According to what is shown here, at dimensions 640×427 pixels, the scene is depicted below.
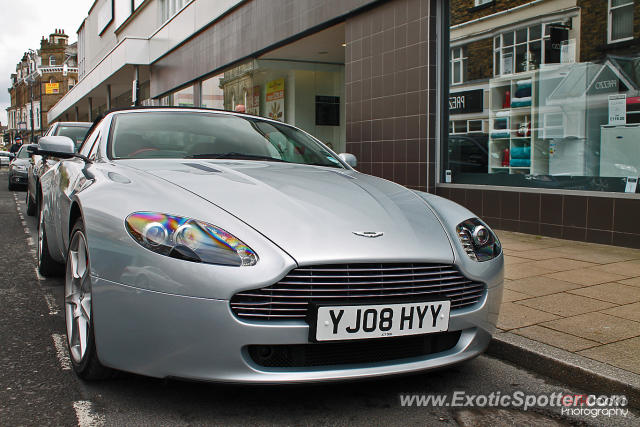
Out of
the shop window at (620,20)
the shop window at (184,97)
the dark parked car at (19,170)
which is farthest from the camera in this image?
the shop window at (184,97)

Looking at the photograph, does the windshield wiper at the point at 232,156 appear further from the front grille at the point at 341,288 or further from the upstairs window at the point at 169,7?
the upstairs window at the point at 169,7

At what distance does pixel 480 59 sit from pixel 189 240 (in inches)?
271

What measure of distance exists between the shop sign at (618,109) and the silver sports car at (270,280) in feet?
14.0

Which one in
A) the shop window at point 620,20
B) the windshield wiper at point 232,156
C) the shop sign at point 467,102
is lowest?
the windshield wiper at point 232,156

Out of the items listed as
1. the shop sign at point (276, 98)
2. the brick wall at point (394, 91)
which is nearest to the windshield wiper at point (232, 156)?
the brick wall at point (394, 91)

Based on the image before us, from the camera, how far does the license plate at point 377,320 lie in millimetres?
2340

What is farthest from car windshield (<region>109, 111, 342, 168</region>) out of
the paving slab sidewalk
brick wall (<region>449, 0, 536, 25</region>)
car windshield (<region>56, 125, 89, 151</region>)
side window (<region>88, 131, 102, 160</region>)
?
car windshield (<region>56, 125, 89, 151</region>)

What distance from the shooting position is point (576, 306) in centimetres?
414

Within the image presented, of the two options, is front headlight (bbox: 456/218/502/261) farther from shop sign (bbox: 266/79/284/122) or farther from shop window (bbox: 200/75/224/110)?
shop window (bbox: 200/75/224/110)

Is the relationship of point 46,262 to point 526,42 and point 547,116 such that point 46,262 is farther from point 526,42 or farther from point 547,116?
point 526,42

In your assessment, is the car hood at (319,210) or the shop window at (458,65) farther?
the shop window at (458,65)

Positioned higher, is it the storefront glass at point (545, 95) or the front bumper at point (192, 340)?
the storefront glass at point (545, 95)

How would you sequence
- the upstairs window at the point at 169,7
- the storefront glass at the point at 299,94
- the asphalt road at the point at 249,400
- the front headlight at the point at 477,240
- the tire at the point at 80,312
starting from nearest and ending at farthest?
the asphalt road at the point at 249,400 → the tire at the point at 80,312 → the front headlight at the point at 477,240 → the storefront glass at the point at 299,94 → the upstairs window at the point at 169,7

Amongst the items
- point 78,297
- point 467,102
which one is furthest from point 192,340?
point 467,102
